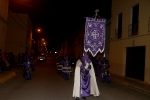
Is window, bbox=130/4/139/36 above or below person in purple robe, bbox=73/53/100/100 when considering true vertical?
above

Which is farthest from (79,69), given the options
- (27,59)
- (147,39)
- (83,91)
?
(147,39)

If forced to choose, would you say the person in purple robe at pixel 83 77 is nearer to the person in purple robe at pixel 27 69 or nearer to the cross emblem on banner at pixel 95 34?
the cross emblem on banner at pixel 95 34

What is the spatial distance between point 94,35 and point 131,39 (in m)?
6.05

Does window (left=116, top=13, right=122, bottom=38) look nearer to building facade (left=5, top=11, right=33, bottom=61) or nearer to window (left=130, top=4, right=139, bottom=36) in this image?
window (left=130, top=4, right=139, bottom=36)

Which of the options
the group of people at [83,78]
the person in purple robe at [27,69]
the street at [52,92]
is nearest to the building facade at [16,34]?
the person in purple robe at [27,69]

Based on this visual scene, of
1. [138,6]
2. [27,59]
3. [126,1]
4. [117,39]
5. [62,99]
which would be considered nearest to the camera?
[62,99]

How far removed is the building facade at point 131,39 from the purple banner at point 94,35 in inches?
166

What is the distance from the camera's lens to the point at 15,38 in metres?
39.0

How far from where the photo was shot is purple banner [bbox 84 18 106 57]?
14.0m

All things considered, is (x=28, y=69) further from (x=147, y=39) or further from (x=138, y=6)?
(x=138, y=6)

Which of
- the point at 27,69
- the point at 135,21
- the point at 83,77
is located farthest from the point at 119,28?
the point at 83,77

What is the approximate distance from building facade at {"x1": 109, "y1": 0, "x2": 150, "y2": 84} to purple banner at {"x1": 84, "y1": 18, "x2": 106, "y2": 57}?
13.8 feet

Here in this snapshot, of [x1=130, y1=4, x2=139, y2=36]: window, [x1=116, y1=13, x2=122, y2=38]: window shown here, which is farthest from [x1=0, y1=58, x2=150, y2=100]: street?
[x1=116, y1=13, x2=122, y2=38]: window

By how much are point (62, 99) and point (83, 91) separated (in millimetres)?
963
